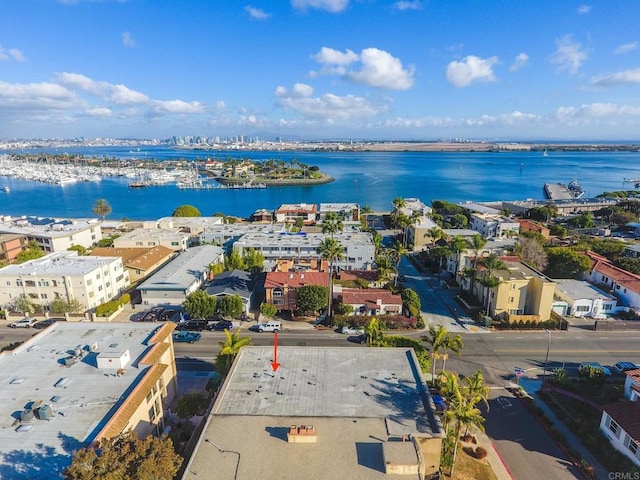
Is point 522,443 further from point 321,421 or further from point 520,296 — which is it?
point 520,296

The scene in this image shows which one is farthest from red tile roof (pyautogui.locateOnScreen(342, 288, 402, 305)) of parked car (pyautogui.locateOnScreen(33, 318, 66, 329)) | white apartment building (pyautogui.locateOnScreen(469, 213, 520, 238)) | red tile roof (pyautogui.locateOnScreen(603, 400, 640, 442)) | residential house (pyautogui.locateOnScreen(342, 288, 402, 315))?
white apartment building (pyautogui.locateOnScreen(469, 213, 520, 238))

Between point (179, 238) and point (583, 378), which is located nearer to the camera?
point (583, 378)

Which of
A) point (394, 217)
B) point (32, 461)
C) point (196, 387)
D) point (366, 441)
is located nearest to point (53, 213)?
point (394, 217)

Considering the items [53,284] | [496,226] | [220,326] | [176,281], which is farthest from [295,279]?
[496,226]

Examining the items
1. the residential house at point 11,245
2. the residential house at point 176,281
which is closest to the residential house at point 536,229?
the residential house at point 176,281

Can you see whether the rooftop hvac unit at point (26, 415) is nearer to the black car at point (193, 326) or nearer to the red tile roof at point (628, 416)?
the black car at point (193, 326)

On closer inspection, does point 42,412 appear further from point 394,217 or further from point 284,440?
point 394,217
